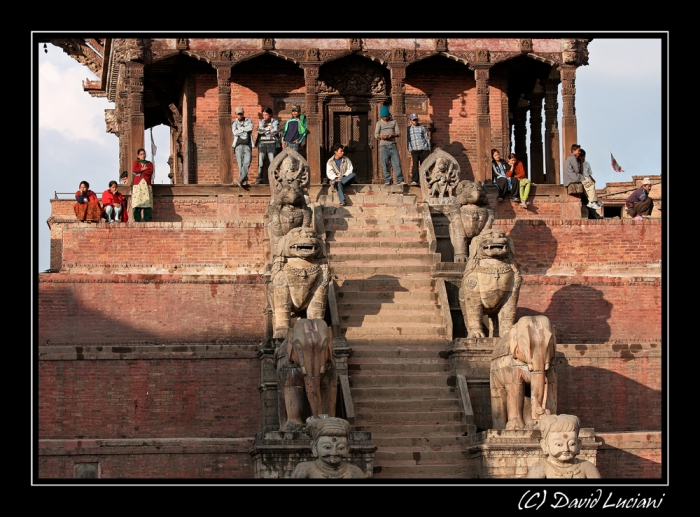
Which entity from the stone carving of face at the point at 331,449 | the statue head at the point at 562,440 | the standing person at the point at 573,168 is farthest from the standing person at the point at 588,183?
the stone carving of face at the point at 331,449

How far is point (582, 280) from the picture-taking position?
32.4 meters

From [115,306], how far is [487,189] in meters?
9.17

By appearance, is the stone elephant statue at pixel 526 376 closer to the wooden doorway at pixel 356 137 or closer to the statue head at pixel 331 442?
the statue head at pixel 331 442

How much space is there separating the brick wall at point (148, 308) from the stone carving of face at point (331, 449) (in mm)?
7639

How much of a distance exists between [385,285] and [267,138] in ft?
24.2

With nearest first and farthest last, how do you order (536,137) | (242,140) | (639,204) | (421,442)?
(421,442)
(639,204)
(242,140)
(536,137)

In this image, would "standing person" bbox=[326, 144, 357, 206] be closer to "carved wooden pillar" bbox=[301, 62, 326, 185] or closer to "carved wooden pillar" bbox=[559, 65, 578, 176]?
"carved wooden pillar" bbox=[301, 62, 326, 185]

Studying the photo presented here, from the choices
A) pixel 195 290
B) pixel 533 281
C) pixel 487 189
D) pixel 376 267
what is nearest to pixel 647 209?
pixel 487 189

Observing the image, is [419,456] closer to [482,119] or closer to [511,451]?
[511,451]

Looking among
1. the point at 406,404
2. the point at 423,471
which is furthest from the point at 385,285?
the point at 423,471

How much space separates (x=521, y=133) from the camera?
44.0 metres

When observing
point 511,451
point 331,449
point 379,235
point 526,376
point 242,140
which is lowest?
point 511,451

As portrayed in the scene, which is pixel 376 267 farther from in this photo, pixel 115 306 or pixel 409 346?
pixel 115 306

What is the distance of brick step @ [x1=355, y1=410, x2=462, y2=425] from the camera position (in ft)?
90.9
